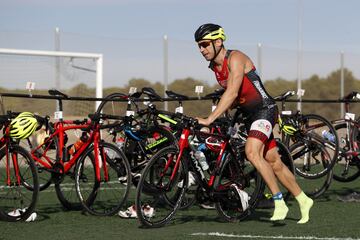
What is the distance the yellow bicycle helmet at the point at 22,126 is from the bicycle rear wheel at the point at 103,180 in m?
0.70

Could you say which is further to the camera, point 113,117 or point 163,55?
point 163,55

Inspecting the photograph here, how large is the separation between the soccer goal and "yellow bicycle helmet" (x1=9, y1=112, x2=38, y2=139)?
769 centimetres

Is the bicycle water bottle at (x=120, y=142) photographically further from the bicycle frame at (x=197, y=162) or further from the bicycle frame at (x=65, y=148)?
the bicycle frame at (x=197, y=162)

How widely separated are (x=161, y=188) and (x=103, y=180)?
126 cm

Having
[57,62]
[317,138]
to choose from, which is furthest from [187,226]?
[57,62]

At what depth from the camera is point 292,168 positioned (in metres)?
10.7

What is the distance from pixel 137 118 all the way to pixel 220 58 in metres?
1.79

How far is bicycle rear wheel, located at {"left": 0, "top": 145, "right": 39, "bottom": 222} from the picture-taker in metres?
9.69

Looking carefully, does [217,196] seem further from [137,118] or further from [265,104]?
[137,118]

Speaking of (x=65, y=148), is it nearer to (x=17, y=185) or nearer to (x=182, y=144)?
(x=17, y=185)

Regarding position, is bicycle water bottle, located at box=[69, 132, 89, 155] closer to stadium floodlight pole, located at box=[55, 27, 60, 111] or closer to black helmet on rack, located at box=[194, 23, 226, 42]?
black helmet on rack, located at box=[194, 23, 226, 42]

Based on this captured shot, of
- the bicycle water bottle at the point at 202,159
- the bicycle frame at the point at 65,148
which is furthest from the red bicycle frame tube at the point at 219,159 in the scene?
the bicycle frame at the point at 65,148

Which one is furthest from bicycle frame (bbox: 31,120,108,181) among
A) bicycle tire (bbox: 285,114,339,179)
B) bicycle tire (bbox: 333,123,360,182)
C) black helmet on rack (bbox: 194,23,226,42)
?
bicycle tire (bbox: 333,123,360,182)

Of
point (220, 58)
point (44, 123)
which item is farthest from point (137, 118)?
point (220, 58)
